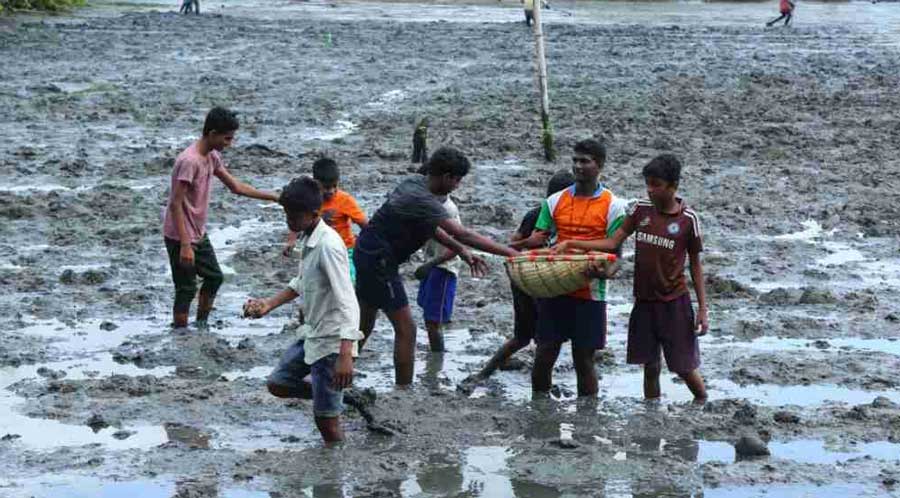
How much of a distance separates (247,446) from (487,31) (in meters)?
29.5

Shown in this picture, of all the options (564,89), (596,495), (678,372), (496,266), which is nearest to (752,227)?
(496,266)

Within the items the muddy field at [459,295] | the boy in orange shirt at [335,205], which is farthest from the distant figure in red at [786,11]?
the boy in orange shirt at [335,205]

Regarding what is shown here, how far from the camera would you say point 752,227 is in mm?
13008

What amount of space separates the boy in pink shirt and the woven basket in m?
2.07

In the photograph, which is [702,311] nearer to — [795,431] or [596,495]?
[795,431]

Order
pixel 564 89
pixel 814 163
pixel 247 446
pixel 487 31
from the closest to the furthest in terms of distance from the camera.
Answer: pixel 247 446 < pixel 814 163 < pixel 564 89 < pixel 487 31

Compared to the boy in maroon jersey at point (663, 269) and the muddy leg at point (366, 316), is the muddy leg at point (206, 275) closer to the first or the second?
the muddy leg at point (366, 316)

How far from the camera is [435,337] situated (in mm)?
9398

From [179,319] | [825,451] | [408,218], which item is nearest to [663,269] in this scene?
[825,451]

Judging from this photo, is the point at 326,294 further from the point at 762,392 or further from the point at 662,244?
the point at 762,392

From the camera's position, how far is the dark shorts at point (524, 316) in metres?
8.66

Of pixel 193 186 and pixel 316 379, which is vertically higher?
pixel 193 186

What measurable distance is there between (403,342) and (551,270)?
1294 mm

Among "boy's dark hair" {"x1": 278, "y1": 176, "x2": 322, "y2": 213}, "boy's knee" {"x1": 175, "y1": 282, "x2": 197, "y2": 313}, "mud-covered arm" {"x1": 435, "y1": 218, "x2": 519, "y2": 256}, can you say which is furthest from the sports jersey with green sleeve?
"boy's knee" {"x1": 175, "y1": 282, "x2": 197, "y2": 313}
